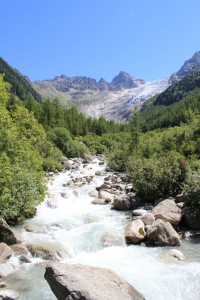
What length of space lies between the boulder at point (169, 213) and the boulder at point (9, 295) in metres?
10.7

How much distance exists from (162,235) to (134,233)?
1.70m

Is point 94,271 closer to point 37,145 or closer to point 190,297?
point 190,297

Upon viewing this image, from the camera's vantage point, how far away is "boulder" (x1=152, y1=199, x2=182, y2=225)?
16969mm

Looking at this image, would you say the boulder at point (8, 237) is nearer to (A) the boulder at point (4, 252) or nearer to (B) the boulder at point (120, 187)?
(A) the boulder at point (4, 252)

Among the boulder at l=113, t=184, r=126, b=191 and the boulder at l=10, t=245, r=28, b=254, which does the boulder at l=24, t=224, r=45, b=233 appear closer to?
the boulder at l=10, t=245, r=28, b=254

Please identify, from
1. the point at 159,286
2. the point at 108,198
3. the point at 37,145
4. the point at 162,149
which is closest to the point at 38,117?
the point at 37,145

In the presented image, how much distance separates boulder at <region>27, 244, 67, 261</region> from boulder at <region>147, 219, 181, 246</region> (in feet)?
17.5

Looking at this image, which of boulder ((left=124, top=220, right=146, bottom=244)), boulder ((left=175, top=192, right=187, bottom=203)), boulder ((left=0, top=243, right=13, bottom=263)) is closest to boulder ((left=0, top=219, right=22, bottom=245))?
boulder ((left=0, top=243, right=13, bottom=263))

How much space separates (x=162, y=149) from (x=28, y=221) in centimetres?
2671

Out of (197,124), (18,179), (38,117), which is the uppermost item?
(38,117)

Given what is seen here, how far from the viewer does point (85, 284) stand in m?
7.82

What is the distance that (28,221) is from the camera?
19.0 meters

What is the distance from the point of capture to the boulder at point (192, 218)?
1694cm

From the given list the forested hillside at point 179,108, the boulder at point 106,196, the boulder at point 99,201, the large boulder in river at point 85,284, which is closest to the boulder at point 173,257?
the large boulder in river at point 85,284
